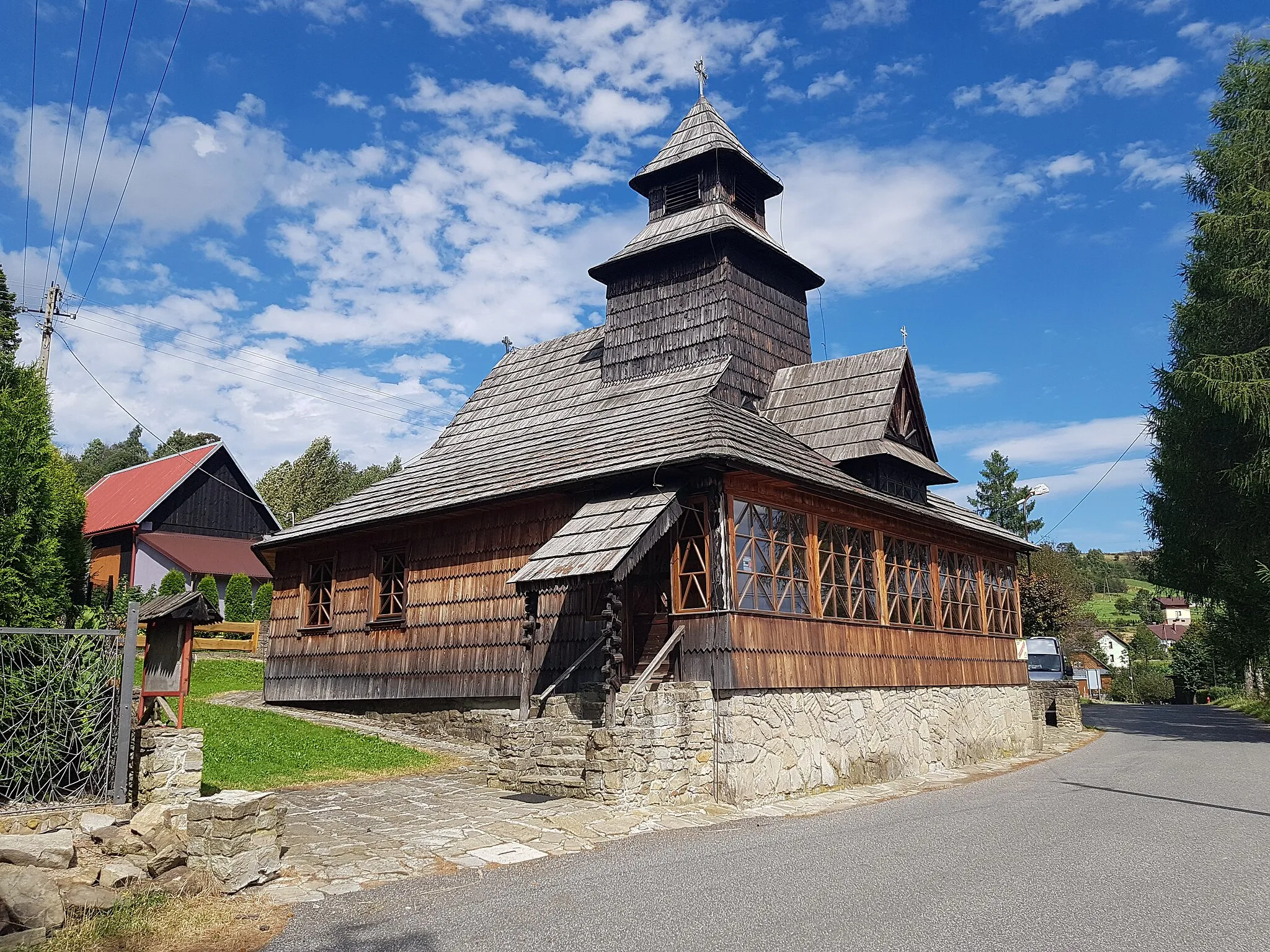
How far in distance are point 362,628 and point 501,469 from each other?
429 cm

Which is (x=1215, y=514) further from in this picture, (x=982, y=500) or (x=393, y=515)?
(x=982, y=500)

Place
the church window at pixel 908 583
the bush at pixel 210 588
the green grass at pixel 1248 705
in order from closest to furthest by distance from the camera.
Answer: the church window at pixel 908 583, the bush at pixel 210 588, the green grass at pixel 1248 705

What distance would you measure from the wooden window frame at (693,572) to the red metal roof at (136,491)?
25.3 metres

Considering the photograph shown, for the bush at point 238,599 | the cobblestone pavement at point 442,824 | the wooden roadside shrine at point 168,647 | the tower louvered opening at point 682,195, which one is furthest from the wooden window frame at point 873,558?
the bush at point 238,599

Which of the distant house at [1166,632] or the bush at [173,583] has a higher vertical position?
the bush at [173,583]

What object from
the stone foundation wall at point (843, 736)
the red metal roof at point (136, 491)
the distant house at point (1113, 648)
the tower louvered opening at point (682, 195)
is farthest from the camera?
the distant house at point (1113, 648)

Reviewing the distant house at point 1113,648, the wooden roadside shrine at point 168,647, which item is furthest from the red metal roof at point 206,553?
the distant house at point 1113,648

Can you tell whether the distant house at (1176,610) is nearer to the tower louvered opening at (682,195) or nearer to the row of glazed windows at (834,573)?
the row of glazed windows at (834,573)

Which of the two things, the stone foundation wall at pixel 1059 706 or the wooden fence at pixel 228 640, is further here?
the wooden fence at pixel 228 640

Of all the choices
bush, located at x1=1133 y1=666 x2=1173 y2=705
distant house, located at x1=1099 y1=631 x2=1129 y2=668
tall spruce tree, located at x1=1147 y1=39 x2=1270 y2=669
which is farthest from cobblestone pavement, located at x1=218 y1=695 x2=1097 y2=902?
→ distant house, located at x1=1099 y1=631 x2=1129 y2=668

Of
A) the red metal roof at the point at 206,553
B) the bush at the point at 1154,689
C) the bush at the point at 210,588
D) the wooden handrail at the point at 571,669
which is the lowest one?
the bush at the point at 1154,689

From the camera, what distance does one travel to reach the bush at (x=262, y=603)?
30266 millimetres

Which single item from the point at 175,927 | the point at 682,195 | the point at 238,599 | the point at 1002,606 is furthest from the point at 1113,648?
the point at 175,927

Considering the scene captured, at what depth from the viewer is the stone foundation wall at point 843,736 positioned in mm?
12805
